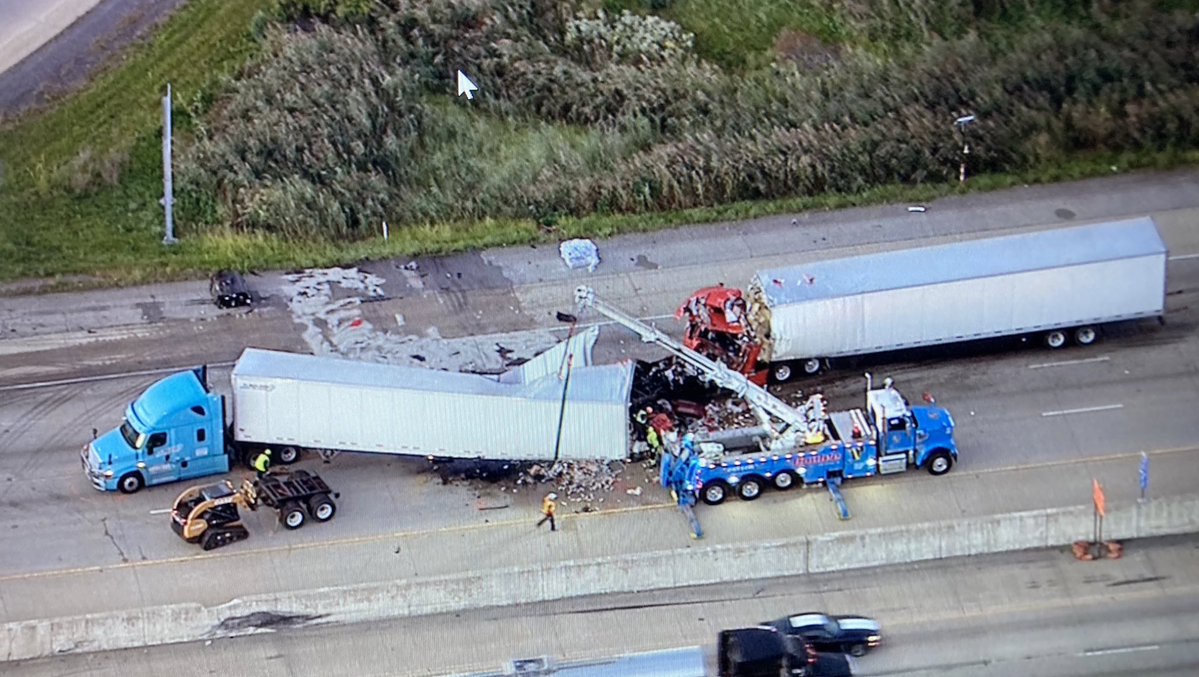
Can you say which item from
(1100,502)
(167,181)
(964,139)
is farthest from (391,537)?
(964,139)

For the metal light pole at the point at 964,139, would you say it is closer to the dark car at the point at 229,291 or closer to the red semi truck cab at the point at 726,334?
the red semi truck cab at the point at 726,334

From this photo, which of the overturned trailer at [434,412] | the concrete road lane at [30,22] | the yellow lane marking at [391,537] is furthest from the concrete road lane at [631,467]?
the concrete road lane at [30,22]

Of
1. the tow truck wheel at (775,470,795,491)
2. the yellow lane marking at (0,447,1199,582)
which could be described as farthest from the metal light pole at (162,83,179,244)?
the tow truck wheel at (775,470,795,491)

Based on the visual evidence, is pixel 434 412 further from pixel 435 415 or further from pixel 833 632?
pixel 833 632

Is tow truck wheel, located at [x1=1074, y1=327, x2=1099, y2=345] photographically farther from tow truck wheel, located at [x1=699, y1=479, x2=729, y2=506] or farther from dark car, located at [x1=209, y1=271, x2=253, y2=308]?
dark car, located at [x1=209, y1=271, x2=253, y2=308]

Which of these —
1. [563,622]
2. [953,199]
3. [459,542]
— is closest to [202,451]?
[459,542]
